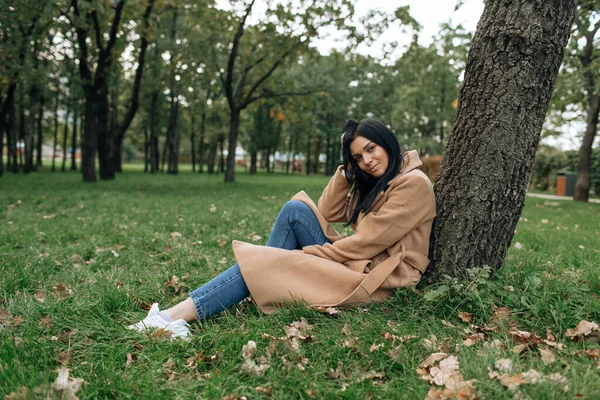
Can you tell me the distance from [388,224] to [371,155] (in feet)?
2.00

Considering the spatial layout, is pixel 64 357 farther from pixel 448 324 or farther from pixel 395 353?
pixel 448 324

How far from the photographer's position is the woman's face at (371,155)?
3.40m

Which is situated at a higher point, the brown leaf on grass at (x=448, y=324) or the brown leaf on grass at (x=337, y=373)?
the brown leaf on grass at (x=448, y=324)

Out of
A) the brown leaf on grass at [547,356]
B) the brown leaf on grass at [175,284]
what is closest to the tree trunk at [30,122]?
the brown leaf on grass at [175,284]

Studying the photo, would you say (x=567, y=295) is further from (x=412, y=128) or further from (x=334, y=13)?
(x=412, y=128)

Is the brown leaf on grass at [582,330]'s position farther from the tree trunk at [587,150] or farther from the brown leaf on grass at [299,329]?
the tree trunk at [587,150]

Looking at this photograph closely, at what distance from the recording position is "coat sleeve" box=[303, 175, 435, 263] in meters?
3.08

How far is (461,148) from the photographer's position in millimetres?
3297

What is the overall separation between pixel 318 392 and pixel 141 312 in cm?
172

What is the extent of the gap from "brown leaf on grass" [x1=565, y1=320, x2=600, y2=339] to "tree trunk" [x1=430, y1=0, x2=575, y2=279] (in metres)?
0.79

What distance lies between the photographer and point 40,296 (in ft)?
11.9

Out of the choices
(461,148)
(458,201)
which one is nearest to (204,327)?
(458,201)

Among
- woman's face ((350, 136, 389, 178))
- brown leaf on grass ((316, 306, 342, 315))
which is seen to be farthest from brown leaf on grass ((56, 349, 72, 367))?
woman's face ((350, 136, 389, 178))

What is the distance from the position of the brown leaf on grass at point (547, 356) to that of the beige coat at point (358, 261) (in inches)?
38.5
